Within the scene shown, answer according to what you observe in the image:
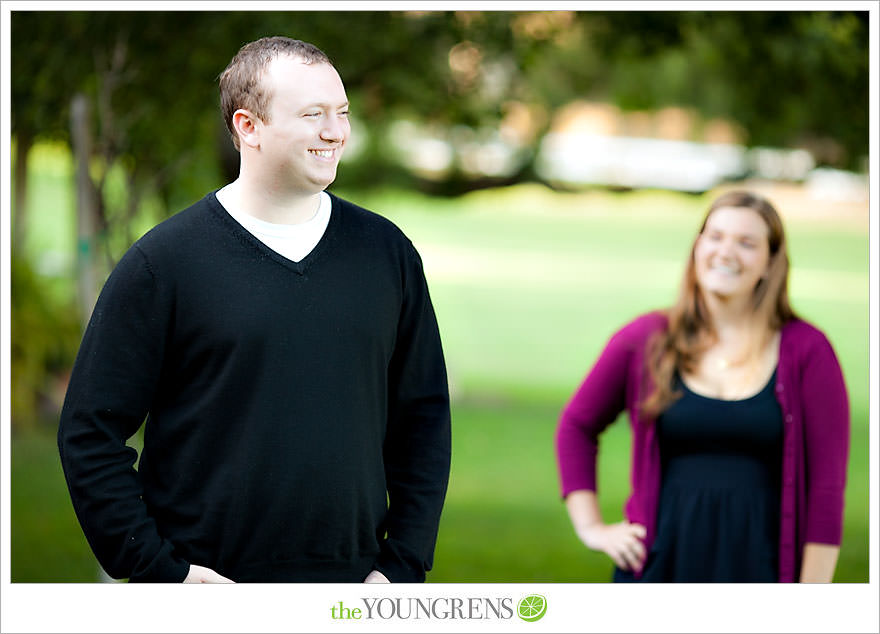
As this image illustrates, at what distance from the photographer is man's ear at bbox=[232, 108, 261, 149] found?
175 centimetres

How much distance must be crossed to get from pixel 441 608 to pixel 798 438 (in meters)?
0.91

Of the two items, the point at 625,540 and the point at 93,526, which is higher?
the point at 93,526

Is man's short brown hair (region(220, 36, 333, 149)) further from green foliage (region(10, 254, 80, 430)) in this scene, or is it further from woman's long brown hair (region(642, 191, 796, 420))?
green foliage (region(10, 254, 80, 430))

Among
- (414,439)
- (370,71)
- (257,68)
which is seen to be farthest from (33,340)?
(257,68)

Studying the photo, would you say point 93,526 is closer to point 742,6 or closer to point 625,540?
point 625,540

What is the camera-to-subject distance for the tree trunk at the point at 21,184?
14.6ft

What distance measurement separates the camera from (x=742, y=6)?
8.77ft

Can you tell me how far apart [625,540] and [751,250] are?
0.74 metres

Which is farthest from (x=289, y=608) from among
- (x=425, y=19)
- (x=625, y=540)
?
(x=425, y=19)

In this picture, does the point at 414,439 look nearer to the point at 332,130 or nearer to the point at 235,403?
the point at 235,403

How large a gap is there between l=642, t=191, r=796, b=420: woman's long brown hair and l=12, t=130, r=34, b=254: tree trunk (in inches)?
109

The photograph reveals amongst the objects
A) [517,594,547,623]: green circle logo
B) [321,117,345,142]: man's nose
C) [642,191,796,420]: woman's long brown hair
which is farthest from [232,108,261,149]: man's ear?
[642,191,796,420]: woman's long brown hair

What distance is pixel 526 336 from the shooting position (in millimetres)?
25359

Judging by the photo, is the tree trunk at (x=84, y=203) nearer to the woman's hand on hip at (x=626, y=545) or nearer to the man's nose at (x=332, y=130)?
the woman's hand on hip at (x=626, y=545)
